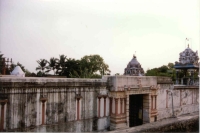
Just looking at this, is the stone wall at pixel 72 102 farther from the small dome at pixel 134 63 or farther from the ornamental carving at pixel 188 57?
the small dome at pixel 134 63

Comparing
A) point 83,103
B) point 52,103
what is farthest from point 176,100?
point 52,103

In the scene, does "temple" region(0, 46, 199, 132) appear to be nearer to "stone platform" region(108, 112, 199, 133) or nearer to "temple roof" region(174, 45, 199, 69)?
"stone platform" region(108, 112, 199, 133)

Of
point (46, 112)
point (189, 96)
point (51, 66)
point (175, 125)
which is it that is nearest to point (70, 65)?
point (51, 66)

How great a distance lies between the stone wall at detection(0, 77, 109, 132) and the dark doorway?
333cm

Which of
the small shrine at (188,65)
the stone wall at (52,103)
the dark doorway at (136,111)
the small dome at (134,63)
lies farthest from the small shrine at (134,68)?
the stone wall at (52,103)

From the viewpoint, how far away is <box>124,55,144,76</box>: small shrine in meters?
32.1

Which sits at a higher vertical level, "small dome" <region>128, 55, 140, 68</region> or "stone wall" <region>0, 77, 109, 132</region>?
"small dome" <region>128, 55, 140, 68</region>

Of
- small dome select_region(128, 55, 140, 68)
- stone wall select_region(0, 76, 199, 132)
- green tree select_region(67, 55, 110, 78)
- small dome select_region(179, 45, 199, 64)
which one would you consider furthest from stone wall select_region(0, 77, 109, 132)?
green tree select_region(67, 55, 110, 78)

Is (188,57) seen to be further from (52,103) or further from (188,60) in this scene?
(52,103)

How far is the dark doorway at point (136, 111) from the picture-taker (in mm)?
14657

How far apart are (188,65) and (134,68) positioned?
349 inches

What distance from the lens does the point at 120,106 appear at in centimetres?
1223

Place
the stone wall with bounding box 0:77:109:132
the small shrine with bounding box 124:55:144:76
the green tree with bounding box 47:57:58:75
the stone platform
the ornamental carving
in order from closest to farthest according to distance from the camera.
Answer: the stone wall with bounding box 0:77:109:132 → the stone platform → the ornamental carving → the small shrine with bounding box 124:55:144:76 → the green tree with bounding box 47:57:58:75

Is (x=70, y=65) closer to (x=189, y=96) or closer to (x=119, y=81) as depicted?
(x=189, y=96)
